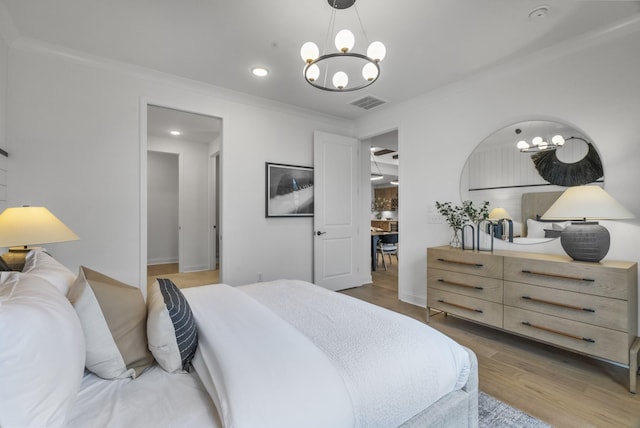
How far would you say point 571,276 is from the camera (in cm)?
220

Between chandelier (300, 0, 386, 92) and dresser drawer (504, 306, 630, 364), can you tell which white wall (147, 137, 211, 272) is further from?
dresser drawer (504, 306, 630, 364)

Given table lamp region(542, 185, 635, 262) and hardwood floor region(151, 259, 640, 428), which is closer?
hardwood floor region(151, 259, 640, 428)

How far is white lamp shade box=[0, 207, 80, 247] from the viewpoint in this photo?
5.93ft

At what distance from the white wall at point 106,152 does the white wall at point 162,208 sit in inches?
143

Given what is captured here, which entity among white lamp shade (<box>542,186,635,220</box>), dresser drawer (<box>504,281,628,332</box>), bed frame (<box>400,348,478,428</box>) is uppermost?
white lamp shade (<box>542,186,635,220</box>)

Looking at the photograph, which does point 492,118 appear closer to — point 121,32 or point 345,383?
point 345,383

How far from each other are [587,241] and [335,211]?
2.81 meters

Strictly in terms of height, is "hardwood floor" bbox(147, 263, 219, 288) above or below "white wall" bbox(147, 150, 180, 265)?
below

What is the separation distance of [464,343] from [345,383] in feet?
6.86

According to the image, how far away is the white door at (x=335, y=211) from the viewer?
4.20m

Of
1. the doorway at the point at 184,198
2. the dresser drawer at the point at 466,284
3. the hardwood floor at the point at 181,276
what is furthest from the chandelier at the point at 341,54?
the hardwood floor at the point at 181,276

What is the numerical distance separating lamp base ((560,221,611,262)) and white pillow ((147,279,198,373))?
2.68m

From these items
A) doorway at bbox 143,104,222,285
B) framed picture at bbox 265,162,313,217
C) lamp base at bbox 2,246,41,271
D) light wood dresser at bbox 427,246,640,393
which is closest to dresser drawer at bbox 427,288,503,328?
light wood dresser at bbox 427,246,640,393

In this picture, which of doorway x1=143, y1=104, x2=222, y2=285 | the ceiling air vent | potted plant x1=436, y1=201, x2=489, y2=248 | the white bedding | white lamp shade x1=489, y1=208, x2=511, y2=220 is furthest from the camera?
doorway x1=143, y1=104, x2=222, y2=285
